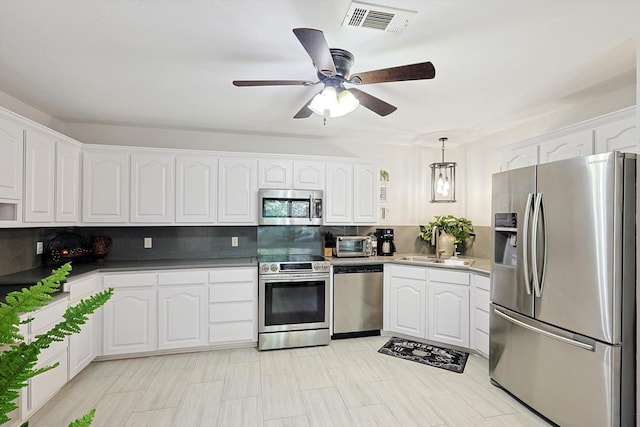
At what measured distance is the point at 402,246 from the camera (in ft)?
15.3

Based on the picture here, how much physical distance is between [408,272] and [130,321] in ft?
9.60

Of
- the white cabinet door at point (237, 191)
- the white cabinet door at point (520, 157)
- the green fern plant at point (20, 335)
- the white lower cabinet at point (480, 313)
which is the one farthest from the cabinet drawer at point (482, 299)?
the green fern plant at point (20, 335)

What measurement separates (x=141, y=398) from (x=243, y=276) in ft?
4.45

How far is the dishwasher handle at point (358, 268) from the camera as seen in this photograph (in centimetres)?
382

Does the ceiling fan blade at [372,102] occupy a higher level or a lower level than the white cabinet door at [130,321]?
higher

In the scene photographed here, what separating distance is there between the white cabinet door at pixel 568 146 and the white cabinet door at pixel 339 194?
6.62 ft

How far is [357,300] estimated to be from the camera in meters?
3.87

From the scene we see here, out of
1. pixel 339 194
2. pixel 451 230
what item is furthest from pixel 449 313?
pixel 339 194

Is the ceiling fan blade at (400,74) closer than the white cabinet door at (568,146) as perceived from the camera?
Yes

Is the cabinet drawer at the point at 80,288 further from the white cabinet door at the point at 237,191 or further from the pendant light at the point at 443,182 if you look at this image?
the pendant light at the point at 443,182

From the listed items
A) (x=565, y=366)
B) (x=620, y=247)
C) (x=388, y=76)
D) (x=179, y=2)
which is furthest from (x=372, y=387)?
(x=179, y=2)

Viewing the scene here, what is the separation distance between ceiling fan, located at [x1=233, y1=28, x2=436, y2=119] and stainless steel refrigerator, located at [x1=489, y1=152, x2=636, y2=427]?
4.04ft

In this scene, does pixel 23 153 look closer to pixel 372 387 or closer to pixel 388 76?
pixel 388 76

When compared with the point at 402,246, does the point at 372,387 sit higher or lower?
lower
